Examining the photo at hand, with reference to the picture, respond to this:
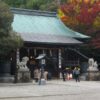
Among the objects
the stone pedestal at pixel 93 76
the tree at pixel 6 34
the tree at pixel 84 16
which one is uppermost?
the tree at pixel 84 16

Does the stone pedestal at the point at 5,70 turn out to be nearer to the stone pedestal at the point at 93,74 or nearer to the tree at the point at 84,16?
the stone pedestal at the point at 93,74

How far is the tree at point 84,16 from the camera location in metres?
56.4

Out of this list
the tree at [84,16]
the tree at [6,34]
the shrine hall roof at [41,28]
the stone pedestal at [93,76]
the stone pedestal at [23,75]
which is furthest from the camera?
the tree at [84,16]

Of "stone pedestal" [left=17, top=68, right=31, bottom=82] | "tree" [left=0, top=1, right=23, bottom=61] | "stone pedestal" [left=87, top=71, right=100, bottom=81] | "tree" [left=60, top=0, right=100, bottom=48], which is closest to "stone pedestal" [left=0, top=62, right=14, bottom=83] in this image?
"stone pedestal" [left=17, top=68, right=31, bottom=82]

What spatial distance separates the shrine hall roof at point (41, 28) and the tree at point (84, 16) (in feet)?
Answer: 4.72

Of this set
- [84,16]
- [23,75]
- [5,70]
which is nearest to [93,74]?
[23,75]

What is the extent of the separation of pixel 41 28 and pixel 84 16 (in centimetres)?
577

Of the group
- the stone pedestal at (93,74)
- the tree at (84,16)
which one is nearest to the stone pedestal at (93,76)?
the stone pedestal at (93,74)

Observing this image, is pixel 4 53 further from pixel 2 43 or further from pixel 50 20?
pixel 50 20

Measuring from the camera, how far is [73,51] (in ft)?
183

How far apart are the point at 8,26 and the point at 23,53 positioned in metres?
12.0

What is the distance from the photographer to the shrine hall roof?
52844 mm

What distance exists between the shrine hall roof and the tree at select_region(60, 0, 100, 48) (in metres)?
1.44

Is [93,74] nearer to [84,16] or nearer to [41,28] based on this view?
[84,16]
